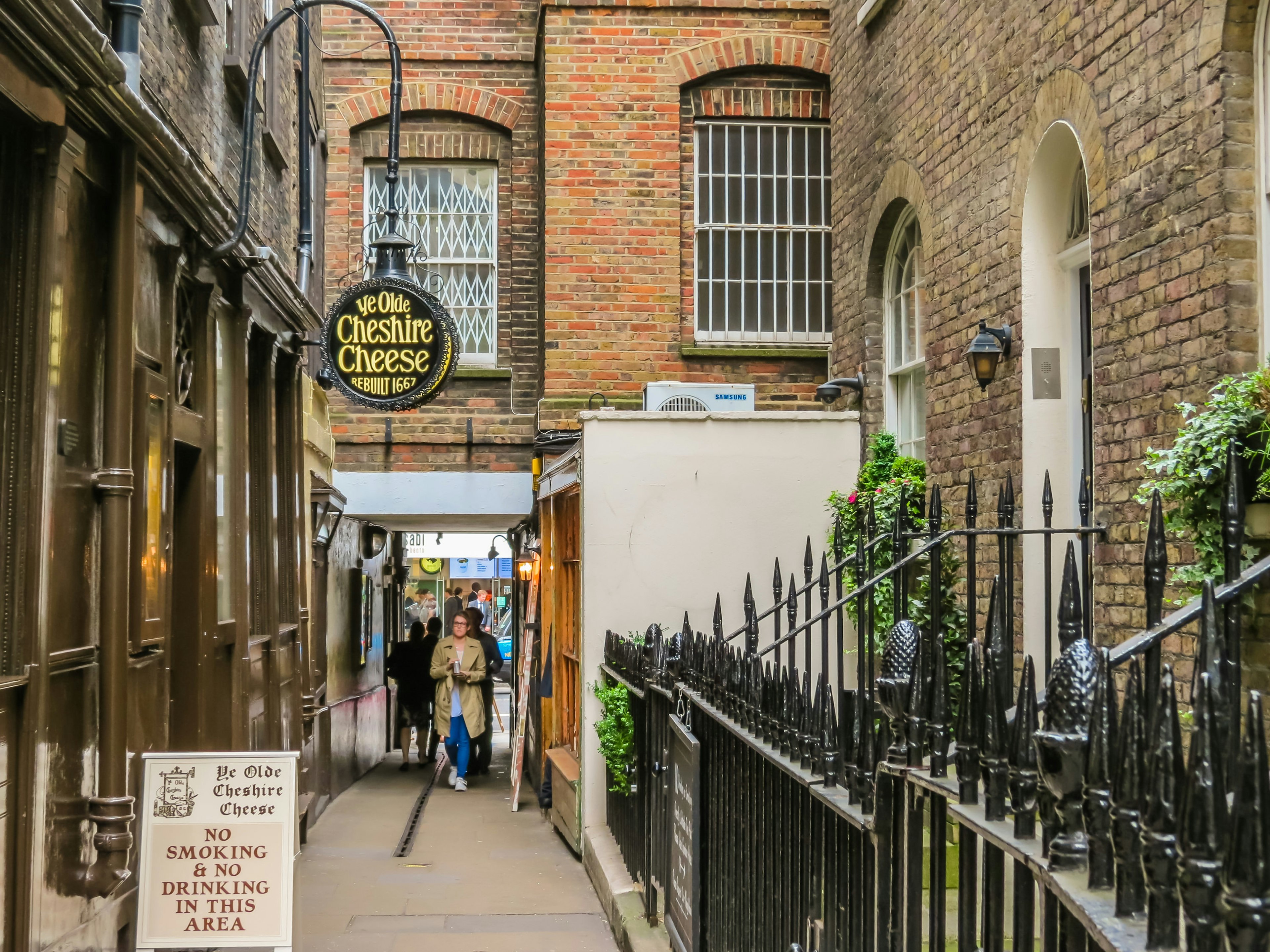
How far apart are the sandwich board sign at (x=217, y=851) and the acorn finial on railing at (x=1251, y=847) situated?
161 inches

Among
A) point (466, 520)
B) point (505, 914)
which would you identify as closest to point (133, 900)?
point (505, 914)

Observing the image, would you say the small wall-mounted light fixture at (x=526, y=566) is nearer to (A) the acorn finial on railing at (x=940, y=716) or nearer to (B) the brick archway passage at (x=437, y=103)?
(B) the brick archway passage at (x=437, y=103)

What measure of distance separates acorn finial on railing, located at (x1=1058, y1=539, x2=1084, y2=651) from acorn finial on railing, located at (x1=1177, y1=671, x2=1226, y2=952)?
2.57 feet

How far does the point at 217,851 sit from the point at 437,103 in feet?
35.0

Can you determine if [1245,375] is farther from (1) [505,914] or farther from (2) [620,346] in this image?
(2) [620,346]

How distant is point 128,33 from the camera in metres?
5.59

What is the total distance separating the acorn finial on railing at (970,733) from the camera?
2506 mm

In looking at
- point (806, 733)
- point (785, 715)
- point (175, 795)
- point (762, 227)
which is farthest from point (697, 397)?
point (806, 733)

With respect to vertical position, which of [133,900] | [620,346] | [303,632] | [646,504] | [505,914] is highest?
[620,346]

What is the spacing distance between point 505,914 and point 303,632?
306 centimetres

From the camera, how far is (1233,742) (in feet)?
5.51

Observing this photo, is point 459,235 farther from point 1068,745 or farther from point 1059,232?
point 1068,745

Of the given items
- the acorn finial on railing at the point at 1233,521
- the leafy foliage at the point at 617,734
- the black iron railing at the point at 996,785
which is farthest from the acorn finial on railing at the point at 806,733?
the leafy foliage at the point at 617,734

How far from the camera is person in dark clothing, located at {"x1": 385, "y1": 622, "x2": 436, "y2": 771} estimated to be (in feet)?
53.0
